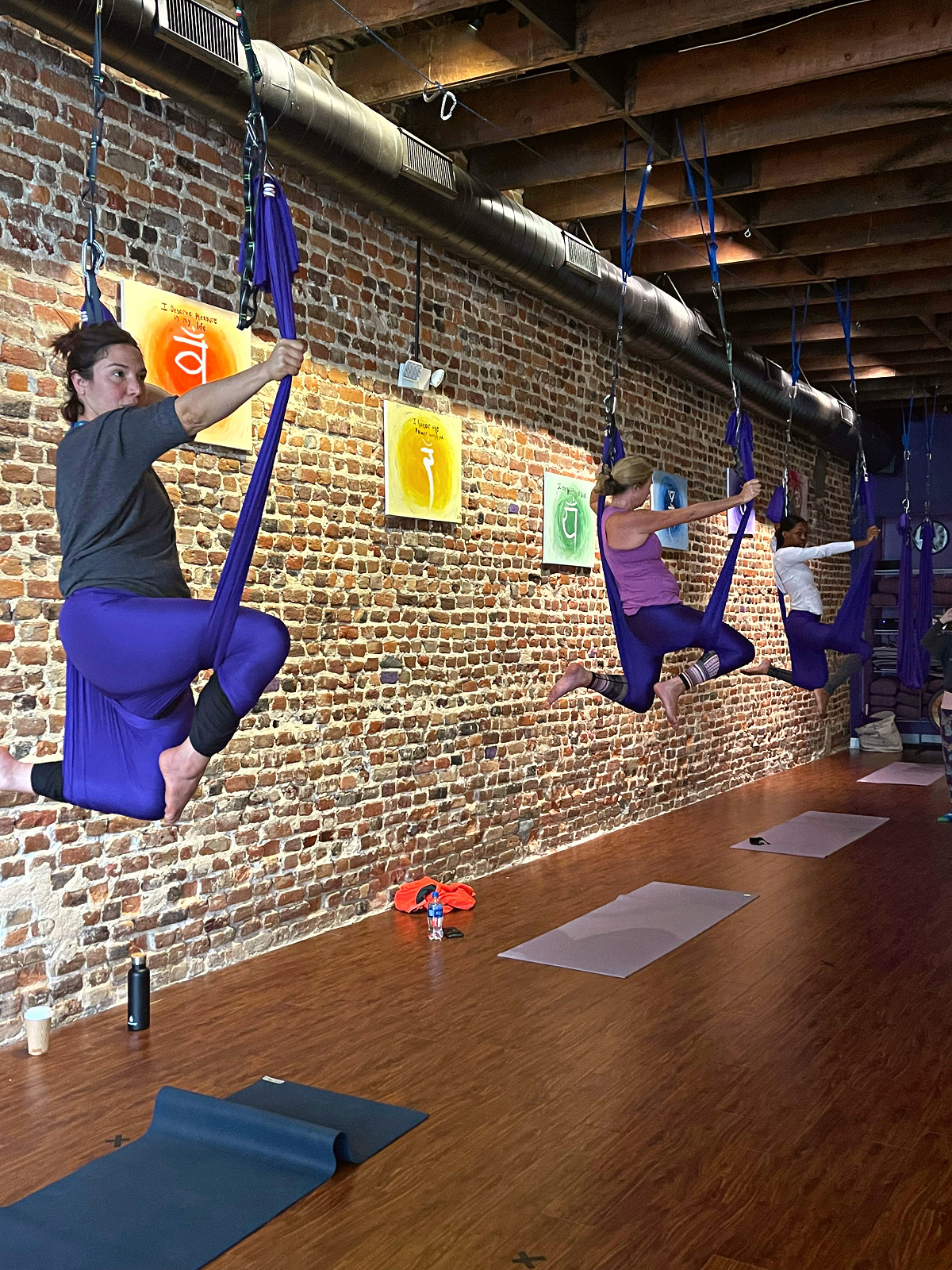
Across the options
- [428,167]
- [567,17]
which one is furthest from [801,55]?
[428,167]

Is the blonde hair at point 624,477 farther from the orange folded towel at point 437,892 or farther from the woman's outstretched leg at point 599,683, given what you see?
the orange folded towel at point 437,892

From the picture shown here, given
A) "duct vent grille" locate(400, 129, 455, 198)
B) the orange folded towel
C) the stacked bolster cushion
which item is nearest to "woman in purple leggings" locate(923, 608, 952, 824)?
the orange folded towel

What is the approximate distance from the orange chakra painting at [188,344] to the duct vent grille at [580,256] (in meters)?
2.52

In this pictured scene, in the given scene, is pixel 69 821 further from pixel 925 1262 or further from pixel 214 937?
pixel 925 1262

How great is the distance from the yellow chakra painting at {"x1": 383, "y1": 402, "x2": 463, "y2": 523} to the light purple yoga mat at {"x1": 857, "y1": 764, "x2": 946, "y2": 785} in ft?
20.8

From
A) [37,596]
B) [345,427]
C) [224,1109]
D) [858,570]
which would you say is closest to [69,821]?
[37,596]

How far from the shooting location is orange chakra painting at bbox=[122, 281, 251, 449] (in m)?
4.65

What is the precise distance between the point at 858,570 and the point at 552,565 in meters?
2.00

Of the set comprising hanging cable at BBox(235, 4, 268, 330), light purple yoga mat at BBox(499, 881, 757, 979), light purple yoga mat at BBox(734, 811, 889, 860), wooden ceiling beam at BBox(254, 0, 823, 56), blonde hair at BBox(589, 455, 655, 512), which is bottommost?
light purple yoga mat at BBox(734, 811, 889, 860)

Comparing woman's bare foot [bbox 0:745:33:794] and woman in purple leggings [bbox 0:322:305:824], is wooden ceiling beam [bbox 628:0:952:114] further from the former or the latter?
woman's bare foot [bbox 0:745:33:794]

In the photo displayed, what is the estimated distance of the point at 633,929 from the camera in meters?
5.80

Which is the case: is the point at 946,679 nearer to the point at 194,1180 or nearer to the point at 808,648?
the point at 808,648

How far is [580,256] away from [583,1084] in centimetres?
502

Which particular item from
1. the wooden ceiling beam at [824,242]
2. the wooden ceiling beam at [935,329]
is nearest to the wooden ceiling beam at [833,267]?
the wooden ceiling beam at [824,242]
